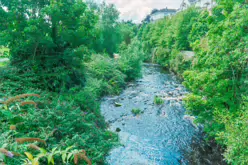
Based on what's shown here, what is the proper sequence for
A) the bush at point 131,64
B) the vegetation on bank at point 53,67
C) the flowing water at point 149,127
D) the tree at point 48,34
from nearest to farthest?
the vegetation on bank at point 53,67 < the tree at point 48,34 < the flowing water at point 149,127 < the bush at point 131,64

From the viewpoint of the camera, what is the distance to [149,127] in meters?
9.95

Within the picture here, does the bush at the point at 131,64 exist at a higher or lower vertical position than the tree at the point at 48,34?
lower

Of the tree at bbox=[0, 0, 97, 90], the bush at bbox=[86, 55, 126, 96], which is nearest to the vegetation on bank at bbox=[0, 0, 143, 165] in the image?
the tree at bbox=[0, 0, 97, 90]

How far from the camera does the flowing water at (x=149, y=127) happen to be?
7465 mm

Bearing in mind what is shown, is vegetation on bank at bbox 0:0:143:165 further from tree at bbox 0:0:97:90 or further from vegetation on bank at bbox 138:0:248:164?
vegetation on bank at bbox 138:0:248:164

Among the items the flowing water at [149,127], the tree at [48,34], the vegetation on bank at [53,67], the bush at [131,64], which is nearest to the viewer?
the vegetation on bank at [53,67]

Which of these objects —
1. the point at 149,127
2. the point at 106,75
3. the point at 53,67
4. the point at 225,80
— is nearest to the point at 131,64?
the point at 106,75

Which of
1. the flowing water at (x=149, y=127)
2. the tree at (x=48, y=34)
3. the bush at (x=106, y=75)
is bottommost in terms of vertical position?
the flowing water at (x=149, y=127)

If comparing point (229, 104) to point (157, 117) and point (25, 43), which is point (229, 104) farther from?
point (25, 43)

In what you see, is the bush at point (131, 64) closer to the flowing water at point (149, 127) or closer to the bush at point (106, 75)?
the bush at point (106, 75)

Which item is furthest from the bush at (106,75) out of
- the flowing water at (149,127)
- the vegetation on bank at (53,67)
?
the vegetation on bank at (53,67)

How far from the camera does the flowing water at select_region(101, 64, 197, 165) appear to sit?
24.5ft

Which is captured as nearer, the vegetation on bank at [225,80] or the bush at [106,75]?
the vegetation on bank at [225,80]

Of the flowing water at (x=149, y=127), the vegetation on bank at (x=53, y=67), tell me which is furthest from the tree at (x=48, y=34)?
the flowing water at (x=149, y=127)
